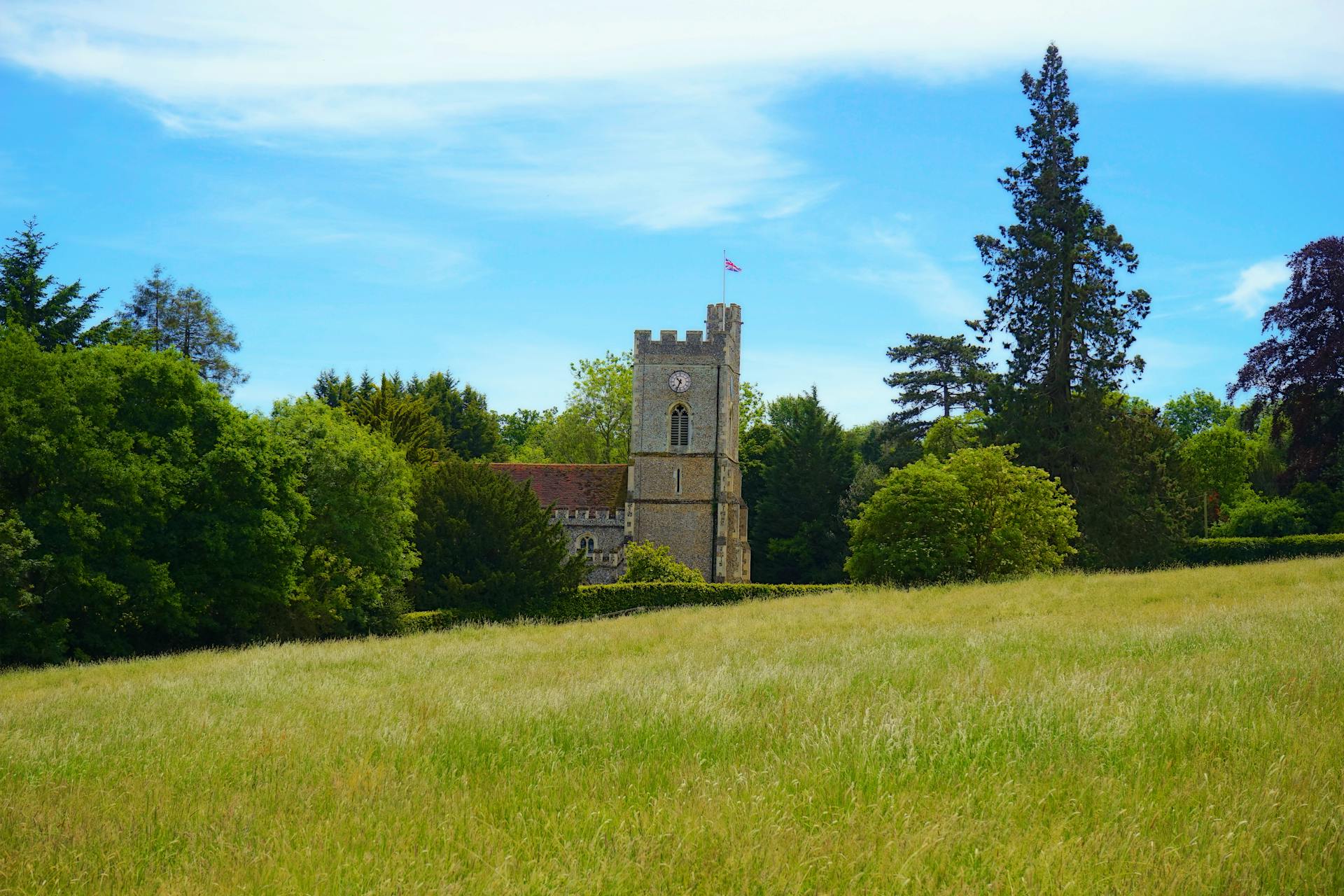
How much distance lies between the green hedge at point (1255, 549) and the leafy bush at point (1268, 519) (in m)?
1.17

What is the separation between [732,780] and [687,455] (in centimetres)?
4930

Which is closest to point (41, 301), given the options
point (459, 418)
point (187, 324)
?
point (187, 324)

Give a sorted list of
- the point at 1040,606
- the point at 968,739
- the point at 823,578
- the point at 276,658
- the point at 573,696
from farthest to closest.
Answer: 1. the point at 823,578
2. the point at 1040,606
3. the point at 276,658
4. the point at 573,696
5. the point at 968,739

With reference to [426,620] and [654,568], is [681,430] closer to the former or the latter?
[654,568]

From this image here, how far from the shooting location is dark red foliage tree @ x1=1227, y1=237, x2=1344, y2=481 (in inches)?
1592

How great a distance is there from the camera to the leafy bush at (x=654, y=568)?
1810 inches

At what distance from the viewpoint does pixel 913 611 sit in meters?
20.4

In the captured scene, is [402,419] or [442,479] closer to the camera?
[442,479]

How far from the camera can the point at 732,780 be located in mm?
5562

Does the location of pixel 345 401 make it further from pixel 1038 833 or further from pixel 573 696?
pixel 1038 833

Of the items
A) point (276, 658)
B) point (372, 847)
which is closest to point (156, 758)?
point (372, 847)

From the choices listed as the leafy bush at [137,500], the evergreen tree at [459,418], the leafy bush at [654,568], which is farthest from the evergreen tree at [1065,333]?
the evergreen tree at [459,418]

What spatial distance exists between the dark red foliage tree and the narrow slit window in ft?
84.4

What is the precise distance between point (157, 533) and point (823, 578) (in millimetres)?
38390
